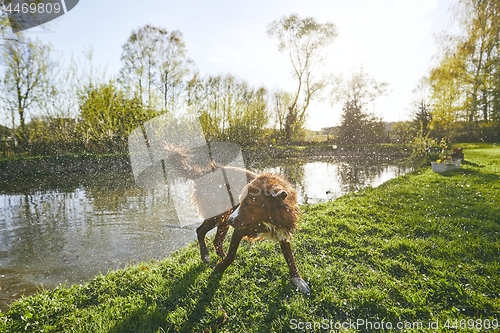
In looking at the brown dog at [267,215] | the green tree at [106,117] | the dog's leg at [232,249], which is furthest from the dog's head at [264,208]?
the green tree at [106,117]

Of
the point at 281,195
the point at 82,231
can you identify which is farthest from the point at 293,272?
the point at 82,231

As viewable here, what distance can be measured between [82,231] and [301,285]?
16.3 feet

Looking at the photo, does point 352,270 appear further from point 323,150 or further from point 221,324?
point 323,150

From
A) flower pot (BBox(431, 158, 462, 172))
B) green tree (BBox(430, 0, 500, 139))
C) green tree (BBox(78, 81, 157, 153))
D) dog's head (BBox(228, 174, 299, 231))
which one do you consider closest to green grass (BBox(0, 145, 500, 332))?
dog's head (BBox(228, 174, 299, 231))

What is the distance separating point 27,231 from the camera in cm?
578

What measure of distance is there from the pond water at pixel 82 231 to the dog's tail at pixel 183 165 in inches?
65.7

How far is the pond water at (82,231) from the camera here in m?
3.97

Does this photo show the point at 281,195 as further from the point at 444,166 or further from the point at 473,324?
the point at 444,166

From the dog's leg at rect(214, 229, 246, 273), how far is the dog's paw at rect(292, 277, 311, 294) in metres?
0.75

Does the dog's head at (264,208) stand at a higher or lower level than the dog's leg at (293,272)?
higher

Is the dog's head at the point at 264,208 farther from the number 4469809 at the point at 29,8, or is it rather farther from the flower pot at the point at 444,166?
the flower pot at the point at 444,166

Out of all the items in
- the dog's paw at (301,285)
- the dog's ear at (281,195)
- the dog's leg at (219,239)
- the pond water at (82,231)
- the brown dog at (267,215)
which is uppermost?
the dog's ear at (281,195)

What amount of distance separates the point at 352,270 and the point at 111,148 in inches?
775

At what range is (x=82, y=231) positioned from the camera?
5.73 metres
